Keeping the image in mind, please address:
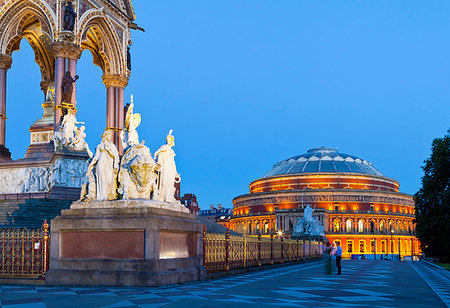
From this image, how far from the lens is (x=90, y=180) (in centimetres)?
1712

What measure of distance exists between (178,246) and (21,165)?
19.1 metres

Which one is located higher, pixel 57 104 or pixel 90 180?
pixel 57 104

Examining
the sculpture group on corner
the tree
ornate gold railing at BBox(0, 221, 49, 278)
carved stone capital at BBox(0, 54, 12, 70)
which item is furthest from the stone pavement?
the tree

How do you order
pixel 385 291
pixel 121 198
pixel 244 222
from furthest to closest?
pixel 244 222, pixel 121 198, pixel 385 291

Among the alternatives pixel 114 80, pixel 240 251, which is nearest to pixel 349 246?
pixel 114 80

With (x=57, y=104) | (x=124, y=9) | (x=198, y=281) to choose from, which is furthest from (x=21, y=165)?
(x=198, y=281)

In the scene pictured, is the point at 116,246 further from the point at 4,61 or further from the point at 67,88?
the point at 4,61

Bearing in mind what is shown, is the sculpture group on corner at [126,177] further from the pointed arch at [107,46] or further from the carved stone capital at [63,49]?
the pointed arch at [107,46]

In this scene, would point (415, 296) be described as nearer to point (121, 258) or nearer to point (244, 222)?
point (121, 258)

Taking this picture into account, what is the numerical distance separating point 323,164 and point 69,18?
349 ft

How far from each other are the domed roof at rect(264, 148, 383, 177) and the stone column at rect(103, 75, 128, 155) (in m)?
95.0

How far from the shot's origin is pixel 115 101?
41531 millimetres

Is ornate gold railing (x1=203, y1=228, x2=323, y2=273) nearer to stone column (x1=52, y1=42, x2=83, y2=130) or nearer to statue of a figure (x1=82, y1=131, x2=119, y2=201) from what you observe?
statue of a figure (x1=82, y1=131, x2=119, y2=201)

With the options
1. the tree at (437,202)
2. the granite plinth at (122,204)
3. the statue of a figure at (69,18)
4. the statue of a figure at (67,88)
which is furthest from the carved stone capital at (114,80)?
the tree at (437,202)
